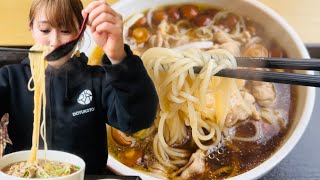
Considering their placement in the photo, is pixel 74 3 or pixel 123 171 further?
pixel 123 171

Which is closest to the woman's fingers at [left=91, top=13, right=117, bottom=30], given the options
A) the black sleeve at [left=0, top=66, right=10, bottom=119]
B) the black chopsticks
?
the black sleeve at [left=0, top=66, right=10, bottom=119]

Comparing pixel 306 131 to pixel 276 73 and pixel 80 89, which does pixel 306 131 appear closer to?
pixel 276 73

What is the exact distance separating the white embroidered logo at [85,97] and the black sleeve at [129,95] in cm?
4

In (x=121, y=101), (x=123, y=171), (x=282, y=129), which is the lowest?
(x=123, y=171)

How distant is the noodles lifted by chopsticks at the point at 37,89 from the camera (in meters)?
1.12

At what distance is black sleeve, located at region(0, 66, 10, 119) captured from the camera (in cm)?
114

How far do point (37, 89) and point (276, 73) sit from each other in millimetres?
601

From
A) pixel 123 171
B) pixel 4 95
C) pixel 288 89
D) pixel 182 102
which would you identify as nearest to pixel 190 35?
pixel 182 102

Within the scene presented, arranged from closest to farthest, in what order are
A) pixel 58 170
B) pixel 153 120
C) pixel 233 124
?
pixel 58 170 < pixel 153 120 < pixel 233 124

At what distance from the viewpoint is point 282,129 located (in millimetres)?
1336

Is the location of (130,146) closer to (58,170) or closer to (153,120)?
(153,120)

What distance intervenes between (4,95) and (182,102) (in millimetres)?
492

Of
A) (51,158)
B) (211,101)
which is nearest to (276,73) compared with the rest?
(211,101)

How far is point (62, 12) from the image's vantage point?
112 centimetres
